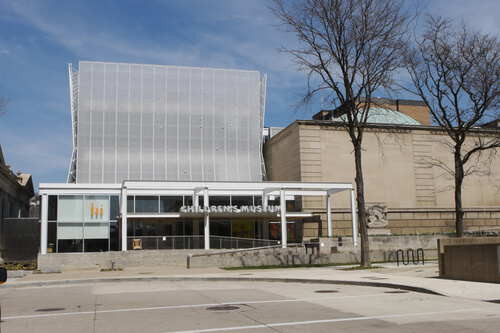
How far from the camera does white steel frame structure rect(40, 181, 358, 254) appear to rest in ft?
126

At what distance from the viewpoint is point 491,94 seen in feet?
102

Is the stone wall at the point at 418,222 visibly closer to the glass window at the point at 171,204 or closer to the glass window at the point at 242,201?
the glass window at the point at 242,201

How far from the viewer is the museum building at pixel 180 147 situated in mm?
42938

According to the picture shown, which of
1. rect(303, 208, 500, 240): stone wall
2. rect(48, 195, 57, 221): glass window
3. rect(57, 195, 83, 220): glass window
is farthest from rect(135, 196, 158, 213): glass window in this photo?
rect(303, 208, 500, 240): stone wall

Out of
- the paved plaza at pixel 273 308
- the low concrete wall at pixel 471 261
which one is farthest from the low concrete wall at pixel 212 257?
the low concrete wall at pixel 471 261

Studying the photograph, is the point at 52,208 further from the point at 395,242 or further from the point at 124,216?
the point at 395,242

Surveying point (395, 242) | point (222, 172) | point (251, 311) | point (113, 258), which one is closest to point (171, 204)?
point (113, 258)

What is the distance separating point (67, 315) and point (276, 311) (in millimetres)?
5022

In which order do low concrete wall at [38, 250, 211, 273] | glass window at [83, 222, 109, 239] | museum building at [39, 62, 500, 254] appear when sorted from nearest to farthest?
low concrete wall at [38, 250, 211, 273] < glass window at [83, 222, 109, 239] < museum building at [39, 62, 500, 254]

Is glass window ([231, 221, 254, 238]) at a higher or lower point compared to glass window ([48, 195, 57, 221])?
lower

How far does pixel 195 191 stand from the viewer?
41125 millimetres

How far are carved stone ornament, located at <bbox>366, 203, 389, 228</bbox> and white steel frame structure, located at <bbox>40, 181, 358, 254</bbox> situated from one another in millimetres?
5805

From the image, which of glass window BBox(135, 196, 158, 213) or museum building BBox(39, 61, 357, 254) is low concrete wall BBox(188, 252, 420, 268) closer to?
museum building BBox(39, 61, 357, 254)

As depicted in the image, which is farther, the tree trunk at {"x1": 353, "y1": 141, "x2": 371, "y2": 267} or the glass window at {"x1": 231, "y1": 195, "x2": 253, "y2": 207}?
the glass window at {"x1": 231, "y1": 195, "x2": 253, "y2": 207}
